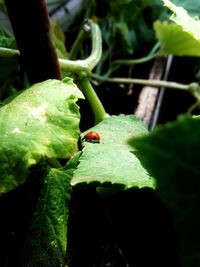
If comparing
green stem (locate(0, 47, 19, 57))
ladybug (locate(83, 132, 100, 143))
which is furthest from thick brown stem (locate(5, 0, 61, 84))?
ladybug (locate(83, 132, 100, 143))

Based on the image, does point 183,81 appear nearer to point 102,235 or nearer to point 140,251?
point 102,235

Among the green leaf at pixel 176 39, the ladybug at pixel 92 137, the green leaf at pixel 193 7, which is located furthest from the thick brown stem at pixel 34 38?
the green leaf at pixel 193 7

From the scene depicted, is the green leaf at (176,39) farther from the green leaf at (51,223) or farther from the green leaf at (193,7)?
the green leaf at (51,223)

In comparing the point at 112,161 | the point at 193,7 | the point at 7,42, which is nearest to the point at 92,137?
the point at 112,161

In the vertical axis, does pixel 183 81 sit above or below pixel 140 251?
below

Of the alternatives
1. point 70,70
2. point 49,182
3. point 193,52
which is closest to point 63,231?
point 49,182

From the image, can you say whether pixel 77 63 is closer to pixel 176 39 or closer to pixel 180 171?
pixel 176 39
